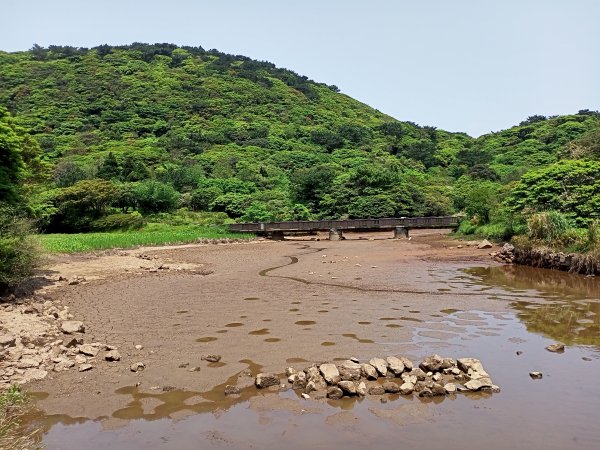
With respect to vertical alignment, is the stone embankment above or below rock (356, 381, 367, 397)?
above

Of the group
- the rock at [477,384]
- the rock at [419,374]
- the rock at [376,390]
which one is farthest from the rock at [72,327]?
the rock at [477,384]

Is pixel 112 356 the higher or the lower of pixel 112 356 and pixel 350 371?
the lower

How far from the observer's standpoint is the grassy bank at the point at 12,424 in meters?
5.54

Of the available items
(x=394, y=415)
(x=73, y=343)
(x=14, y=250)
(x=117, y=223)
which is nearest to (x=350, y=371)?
(x=394, y=415)

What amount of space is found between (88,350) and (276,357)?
4.04 m

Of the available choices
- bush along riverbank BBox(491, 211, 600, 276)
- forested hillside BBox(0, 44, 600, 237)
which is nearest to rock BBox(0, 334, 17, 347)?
forested hillside BBox(0, 44, 600, 237)

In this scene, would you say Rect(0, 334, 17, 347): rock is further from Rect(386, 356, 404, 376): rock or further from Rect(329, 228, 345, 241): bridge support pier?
Rect(329, 228, 345, 241): bridge support pier

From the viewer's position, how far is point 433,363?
28.7 ft

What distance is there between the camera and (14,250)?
53.7 ft

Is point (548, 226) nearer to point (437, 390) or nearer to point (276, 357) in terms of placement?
point (276, 357)

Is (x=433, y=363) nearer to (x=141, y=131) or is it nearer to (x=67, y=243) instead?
(x=67, y=243)

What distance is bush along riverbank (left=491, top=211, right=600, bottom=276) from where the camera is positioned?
21.8 metres

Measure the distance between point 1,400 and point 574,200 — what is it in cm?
3022

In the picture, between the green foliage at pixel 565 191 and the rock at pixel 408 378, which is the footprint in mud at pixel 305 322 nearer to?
the rock at pixel 408 378
